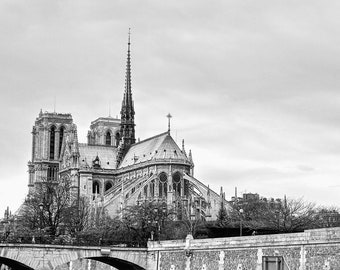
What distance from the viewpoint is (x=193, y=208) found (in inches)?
4850

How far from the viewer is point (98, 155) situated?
154375 mm

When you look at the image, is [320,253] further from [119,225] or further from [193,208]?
[193,208]

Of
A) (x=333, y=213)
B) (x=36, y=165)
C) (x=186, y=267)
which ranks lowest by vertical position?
(x=186, y=267)

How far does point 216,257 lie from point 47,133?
125m

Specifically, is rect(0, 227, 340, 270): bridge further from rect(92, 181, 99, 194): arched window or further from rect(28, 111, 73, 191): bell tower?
rect(28, 111, 73, 191): bell tower

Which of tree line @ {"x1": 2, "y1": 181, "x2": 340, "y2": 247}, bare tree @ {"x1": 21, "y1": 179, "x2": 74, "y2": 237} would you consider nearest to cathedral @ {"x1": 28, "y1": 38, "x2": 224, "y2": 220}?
tree line @ {"x1": 2, "y1": 181, "x2": 340, "y2": 247}

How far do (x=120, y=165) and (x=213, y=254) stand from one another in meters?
93.6

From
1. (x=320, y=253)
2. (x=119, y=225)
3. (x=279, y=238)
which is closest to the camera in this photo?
(x=320, y=253)

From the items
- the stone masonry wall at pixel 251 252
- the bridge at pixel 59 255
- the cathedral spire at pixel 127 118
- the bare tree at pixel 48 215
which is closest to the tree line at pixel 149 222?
the bare tree at pixel 48 215

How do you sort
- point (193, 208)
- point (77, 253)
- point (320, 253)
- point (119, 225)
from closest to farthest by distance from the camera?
point (320, 253)
point (77, 253)
point (119, 225)
point (193, 208)

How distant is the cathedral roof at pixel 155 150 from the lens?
135625 millimetres

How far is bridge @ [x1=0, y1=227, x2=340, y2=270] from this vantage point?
49.5 metres

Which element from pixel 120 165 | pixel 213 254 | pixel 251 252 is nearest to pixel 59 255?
pixel 213 254

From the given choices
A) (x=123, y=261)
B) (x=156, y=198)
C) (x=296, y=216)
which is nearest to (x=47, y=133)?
(x=156, y=198)
